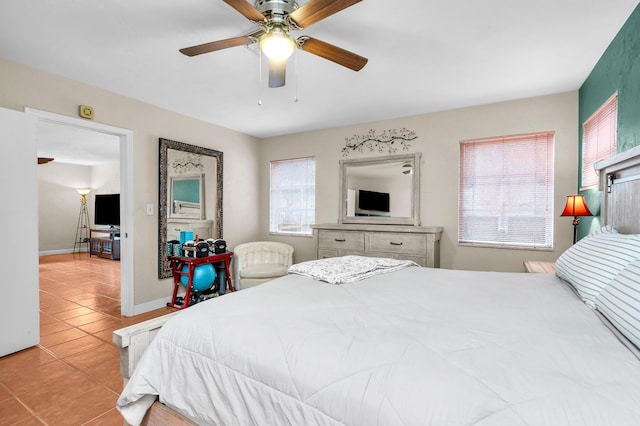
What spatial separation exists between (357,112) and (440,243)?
1.88 meters

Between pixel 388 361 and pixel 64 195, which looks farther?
pixel 64 195

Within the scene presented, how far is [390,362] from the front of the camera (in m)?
0.88

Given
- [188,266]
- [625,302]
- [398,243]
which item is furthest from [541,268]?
[188,266]

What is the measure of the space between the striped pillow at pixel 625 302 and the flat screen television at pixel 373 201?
2840 millimetres

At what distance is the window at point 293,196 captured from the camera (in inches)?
183

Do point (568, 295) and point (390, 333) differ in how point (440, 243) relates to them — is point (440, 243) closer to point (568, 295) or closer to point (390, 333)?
point (568, 295)

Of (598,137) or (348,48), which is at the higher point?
(348,48)

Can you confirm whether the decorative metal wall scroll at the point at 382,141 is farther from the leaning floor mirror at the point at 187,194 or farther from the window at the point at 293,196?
the leaning floor mirror at the point at 187,194

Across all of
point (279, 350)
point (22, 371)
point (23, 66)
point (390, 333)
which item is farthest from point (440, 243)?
point (23, 66)

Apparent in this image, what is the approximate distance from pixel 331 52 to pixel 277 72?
39 centimetres

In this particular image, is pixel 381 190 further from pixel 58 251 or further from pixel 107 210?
pixel 58 251

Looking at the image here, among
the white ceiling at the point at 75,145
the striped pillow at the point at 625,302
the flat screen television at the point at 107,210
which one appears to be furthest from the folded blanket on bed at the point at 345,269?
the flat screen television at the point at 107,210

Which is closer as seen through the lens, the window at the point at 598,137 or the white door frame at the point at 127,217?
the window at the point at 598,137

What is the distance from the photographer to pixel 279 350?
3.30 feet
